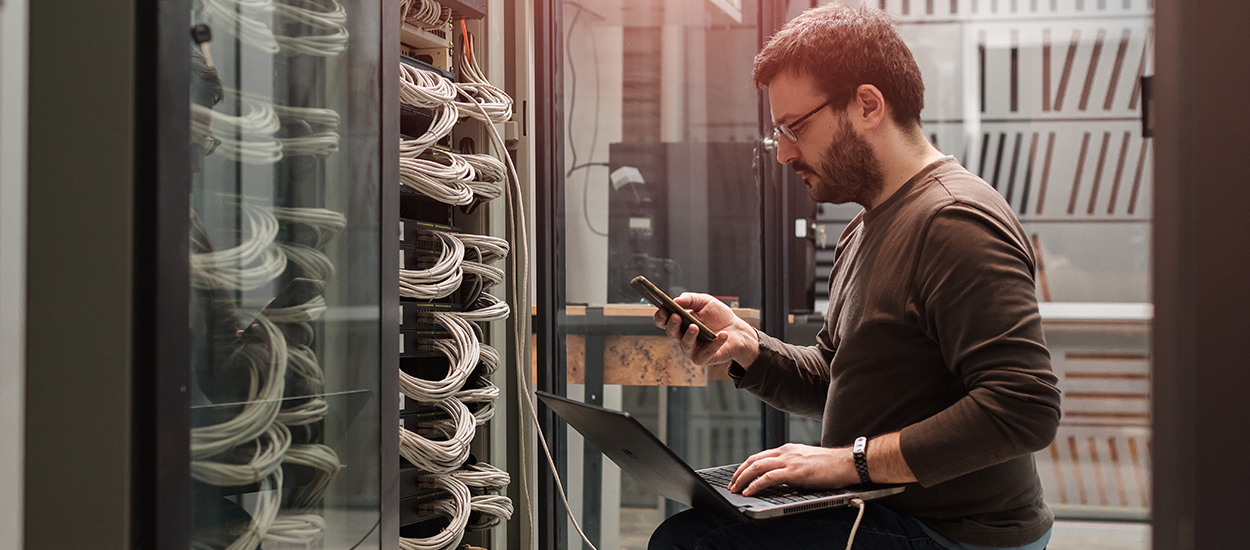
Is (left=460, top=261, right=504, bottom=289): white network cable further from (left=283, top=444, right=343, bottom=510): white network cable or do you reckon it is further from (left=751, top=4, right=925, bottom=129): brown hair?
(left=751, top=4, right=925, bottom=129): brown hair

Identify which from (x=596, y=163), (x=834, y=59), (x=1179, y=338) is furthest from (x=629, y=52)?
(x=1179, y=338)

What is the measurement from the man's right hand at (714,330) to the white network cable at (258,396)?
52cm

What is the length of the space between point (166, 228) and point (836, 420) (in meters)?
0.82

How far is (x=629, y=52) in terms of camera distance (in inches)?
86.6

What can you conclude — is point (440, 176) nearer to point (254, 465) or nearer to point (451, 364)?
point (451, 364)

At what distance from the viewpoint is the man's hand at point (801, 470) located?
3.34 feet

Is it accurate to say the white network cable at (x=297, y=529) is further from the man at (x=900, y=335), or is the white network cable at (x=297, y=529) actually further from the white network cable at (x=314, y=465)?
the man at (x=900, y=335)

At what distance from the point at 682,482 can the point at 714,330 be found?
45 centimetres

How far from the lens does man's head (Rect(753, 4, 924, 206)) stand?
118 cm

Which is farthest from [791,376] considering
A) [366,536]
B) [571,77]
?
[571,77]

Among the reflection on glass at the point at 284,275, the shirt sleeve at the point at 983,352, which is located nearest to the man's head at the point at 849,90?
the shirt sleeve at the point at 983,352

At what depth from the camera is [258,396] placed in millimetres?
988

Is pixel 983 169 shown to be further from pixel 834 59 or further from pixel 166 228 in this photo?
pixel 166 228

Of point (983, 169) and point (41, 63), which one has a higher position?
point (983, 169)
